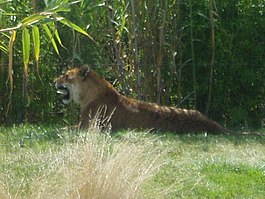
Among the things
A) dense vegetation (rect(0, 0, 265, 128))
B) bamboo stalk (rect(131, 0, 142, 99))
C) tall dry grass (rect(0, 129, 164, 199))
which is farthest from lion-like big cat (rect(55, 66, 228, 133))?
tall dry grass (rect(0, 129, 164, 199))

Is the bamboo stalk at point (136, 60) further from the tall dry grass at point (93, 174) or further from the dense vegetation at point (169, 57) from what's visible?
the tall dry grass at point (93, 174)

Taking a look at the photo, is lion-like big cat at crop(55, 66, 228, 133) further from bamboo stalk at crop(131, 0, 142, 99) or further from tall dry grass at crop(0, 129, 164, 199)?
tall dry grass at crop(0, 129, 164, 199)

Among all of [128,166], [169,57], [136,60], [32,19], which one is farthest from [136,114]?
[32,19]

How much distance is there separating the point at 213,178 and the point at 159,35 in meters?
4.65

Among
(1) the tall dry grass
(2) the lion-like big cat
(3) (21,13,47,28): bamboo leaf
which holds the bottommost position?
(2) the lion-like big cat

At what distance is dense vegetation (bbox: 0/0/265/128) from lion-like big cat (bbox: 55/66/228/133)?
100cm

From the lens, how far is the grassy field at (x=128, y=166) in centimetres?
678

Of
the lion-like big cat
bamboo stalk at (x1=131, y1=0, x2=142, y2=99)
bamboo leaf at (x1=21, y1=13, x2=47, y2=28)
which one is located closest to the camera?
bamboo leaf at (x1=21, y1=13, x2=47, y2=28)

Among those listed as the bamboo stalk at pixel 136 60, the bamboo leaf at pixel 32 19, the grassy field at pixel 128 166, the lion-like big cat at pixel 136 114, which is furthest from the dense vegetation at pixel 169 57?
the bamboo leaf at pixel 32 19

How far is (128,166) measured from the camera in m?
6.80

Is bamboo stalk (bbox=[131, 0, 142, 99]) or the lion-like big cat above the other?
bamboo stalk (bbox=[131, 0, 142, 99])

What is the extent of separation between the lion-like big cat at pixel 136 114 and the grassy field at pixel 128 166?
1.70 ft

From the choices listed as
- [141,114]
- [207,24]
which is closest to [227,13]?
[207,24]

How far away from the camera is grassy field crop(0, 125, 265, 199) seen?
678 centimetres
